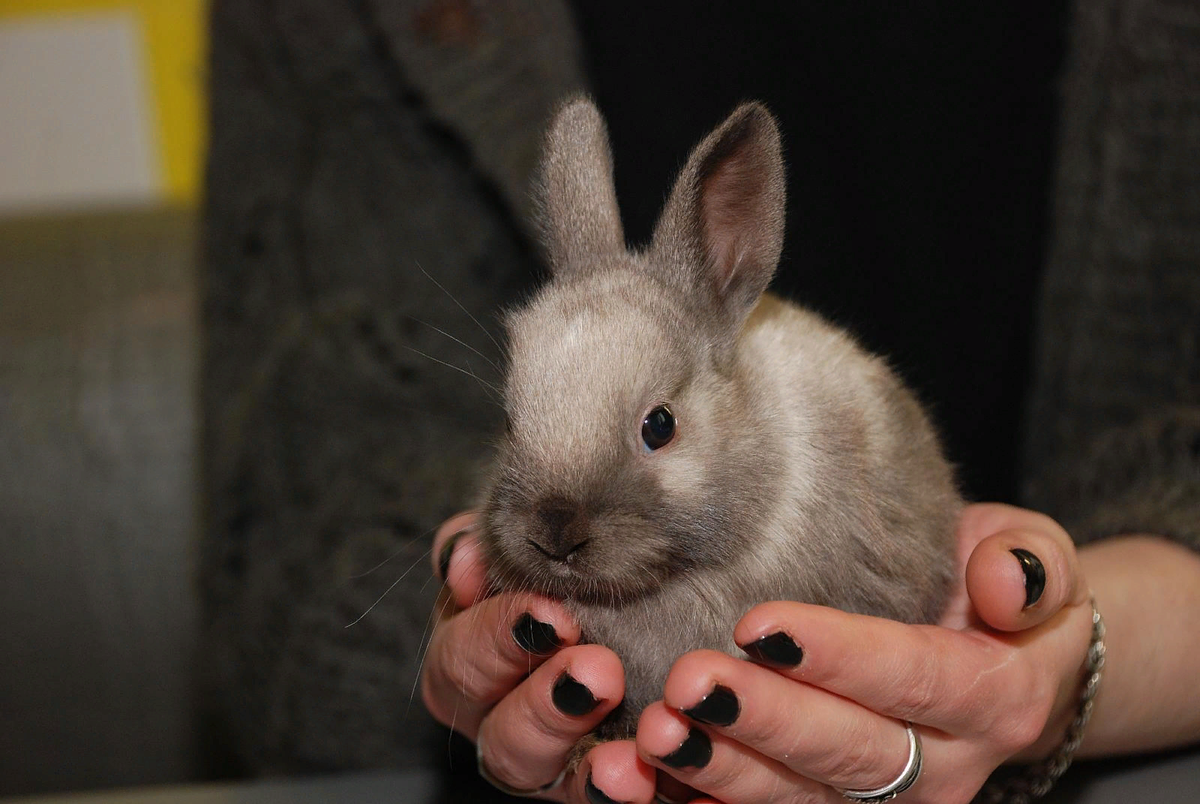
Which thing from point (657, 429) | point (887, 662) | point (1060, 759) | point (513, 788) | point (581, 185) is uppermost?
point (581, 185)

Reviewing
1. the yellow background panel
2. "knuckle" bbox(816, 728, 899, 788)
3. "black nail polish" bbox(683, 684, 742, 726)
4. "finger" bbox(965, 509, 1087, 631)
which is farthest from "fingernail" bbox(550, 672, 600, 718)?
the yellow background panel

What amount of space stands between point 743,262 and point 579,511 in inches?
13.7

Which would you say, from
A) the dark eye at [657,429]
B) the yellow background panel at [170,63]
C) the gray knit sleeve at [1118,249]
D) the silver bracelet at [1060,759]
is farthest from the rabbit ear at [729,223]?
the yellow background panel at [170,63]

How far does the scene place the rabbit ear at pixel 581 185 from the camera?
1254mm

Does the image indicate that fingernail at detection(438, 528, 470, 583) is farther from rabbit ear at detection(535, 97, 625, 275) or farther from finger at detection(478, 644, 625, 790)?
rabbit ear at detection(535, 97, 625, 275)

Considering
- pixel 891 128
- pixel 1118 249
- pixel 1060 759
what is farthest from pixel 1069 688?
pixel 891 128

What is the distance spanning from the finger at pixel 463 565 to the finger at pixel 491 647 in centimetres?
2

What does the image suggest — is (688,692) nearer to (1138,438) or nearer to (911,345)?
(1138,438)

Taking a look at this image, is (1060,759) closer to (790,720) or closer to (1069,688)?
(1069,688)

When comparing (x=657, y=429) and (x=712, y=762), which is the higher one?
(x=657, y=429)

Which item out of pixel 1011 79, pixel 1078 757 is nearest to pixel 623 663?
pixel 1078 757

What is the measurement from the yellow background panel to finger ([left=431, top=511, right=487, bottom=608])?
2272mm

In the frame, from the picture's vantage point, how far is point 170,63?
129 inches

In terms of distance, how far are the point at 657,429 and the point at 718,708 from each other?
28cm
